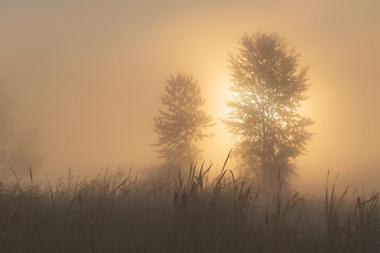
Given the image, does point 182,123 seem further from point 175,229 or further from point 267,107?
point 175,229

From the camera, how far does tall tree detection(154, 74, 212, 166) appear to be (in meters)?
34.0

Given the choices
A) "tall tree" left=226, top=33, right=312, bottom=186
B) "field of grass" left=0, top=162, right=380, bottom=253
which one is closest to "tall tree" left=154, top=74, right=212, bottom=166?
"tall tree" left=226, top=33, right=312, bottom=186

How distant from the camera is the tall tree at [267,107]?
26.9 metres

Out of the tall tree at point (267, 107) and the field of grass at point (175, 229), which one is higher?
the tall tree at point (267, 107)

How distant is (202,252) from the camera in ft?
15.2

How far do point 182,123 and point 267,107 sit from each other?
7.97 metres

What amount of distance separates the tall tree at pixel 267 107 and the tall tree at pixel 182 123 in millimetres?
6351

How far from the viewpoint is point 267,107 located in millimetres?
27969

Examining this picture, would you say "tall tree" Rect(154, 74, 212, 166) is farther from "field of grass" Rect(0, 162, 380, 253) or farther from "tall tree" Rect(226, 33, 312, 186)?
"field of grass" Rect(0, 162, 380, 253)

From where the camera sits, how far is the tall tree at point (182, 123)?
34.0m

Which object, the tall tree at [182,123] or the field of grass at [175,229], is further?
the tall tree at [182,123]

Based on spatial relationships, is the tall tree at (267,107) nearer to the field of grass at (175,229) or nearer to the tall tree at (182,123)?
the tall tree at (182,123)

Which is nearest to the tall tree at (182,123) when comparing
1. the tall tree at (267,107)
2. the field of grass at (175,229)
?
the tall tree at (267,107)

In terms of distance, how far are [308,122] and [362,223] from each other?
886 inches
